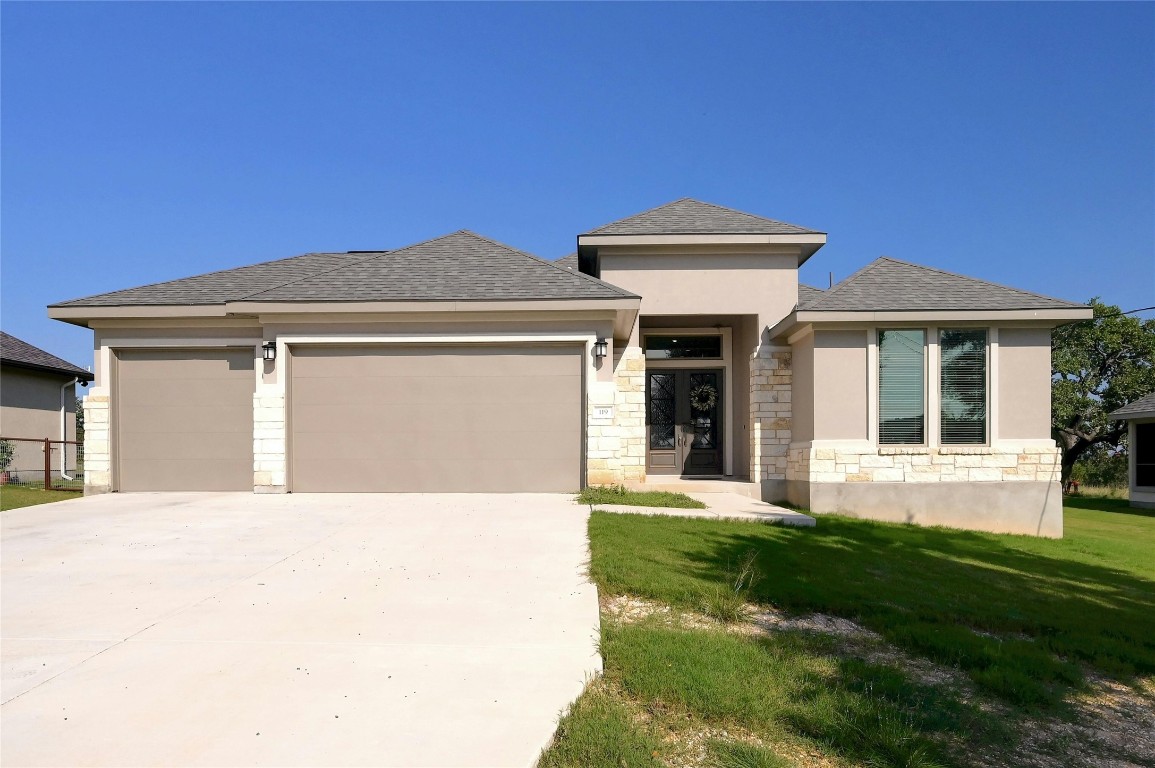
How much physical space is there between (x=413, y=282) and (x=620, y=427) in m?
4.27

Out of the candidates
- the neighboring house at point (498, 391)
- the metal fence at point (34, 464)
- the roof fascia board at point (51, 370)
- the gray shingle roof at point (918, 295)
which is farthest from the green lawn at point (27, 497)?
the gray shingle roof at point (918, 295)

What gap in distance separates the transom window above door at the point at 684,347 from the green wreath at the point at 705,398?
70 cm

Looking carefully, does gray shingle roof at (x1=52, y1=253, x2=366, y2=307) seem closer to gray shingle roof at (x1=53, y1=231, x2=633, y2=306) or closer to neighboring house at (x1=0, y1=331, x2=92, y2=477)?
gray shingle roof at (x1=53, y1=231, x2=633, y2=306)

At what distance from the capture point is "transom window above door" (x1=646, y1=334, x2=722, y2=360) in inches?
557

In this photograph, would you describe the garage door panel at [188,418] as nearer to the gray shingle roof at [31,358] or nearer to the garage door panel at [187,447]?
the garage door panel at [187,447]

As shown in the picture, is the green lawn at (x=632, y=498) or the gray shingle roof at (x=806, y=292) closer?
the green lawn at (x=632, y=498)

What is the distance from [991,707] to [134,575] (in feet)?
21.7

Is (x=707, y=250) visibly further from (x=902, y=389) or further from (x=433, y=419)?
(x=433, y=419)

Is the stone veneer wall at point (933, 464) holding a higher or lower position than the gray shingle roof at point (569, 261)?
lower

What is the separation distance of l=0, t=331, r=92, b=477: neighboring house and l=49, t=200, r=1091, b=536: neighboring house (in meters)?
8.98

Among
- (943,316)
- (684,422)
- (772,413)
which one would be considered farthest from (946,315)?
(684,422)

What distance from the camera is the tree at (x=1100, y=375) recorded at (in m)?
23.0

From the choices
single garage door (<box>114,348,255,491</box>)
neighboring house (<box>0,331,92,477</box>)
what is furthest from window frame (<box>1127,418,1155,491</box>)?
neighboring house (<box>0,331,92,477</box>)

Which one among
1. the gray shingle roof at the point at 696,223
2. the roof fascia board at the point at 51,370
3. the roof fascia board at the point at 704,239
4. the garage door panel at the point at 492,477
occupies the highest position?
the gray shingle roof at the point at 696,223
